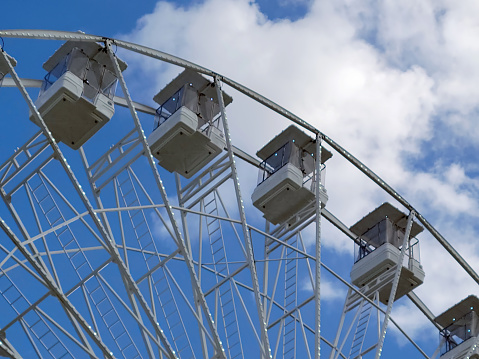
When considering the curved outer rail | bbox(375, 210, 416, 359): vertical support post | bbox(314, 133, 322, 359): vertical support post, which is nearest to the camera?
the curved outer rail

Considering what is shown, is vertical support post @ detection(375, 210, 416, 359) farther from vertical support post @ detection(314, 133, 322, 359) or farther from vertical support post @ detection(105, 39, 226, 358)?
vertical support post @ detection(105, 39, 226, 358)

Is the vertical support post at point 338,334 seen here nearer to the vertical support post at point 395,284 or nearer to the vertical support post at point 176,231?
the vertical support post at point 395,284

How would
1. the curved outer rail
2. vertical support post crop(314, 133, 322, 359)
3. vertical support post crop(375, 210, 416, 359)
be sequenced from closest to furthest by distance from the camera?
1. the curved outer rail
2. vertical support post crop(314, 133, 322, 359)
3. vertical support post crop(375, 210, 416, 359)

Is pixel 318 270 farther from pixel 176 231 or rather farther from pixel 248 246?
pixel 176 231

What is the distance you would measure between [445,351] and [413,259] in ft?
10.1

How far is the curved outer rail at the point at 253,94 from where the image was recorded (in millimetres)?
20625

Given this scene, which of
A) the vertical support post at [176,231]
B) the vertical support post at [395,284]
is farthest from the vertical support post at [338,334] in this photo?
the vertical support post at [176,231]

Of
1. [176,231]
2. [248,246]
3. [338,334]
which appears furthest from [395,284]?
[176,231]

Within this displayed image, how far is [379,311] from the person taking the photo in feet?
92.2

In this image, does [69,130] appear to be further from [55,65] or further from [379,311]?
[379,311]

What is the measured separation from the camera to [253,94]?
25.4m

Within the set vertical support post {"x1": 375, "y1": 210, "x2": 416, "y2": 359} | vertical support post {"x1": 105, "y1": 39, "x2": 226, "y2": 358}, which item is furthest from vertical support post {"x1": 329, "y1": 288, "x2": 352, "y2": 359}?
vertical support post {"x1": 105, "y1": 39, "x2": 226, "y2": 358}

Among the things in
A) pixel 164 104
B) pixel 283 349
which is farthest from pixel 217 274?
pixel 164 104

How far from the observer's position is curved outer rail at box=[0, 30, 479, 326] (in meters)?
20.6
